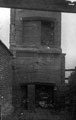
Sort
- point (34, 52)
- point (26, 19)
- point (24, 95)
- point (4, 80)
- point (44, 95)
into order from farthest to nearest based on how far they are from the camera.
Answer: point (26, 19), point (34, 52), point (24, 95), point (44, 95), point (4, 80)

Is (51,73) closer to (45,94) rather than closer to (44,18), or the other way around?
(45,94)

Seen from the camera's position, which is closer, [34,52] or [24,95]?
[24,95]

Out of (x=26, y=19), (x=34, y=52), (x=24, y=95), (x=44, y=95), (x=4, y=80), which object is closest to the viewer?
(x=4, y=80)

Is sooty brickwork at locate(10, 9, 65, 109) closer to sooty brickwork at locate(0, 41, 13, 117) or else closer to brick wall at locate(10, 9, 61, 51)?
brick wall at locate(10, 9, 61, 51)

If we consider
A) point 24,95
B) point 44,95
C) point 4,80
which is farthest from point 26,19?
point 4,80

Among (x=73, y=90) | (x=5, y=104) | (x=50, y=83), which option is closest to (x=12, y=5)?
(x=5, y=104)

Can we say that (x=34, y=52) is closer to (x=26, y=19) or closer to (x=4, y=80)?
(x=26, y=19)

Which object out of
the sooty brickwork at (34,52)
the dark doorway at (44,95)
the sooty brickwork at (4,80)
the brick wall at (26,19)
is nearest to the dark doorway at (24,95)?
the sooty brickwork at (34,52)

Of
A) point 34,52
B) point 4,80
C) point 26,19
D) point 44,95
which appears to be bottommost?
point 44,95

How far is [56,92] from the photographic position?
22375mm

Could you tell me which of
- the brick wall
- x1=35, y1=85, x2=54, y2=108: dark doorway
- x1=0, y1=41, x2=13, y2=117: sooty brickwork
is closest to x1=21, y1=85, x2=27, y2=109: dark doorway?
x1=35, y1=85, x2=54, y2=108: dark doorway

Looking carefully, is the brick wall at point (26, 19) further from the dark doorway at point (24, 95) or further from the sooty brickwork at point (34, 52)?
the dark doorway at point (24, 95)

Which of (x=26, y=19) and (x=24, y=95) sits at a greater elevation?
(x=26, y=19)

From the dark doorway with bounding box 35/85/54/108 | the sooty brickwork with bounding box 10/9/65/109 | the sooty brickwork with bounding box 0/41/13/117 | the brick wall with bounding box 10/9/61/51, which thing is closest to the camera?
the sooty brickwork with bounding box 0/41/13/117
